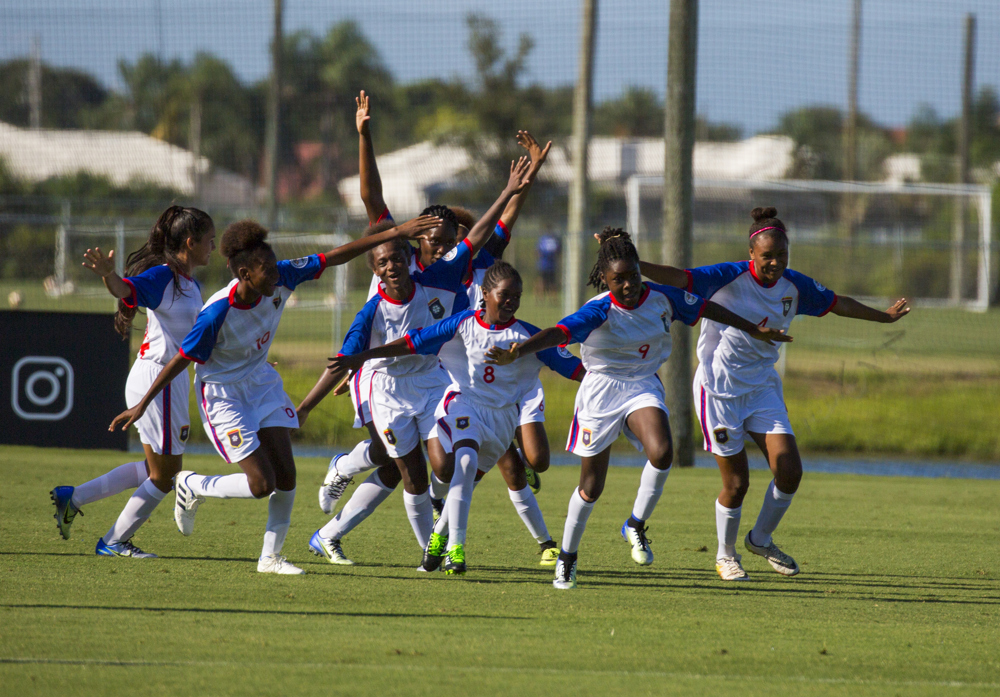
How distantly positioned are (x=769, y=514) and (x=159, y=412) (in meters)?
3.40

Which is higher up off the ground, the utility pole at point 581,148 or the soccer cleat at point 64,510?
the utility pole at point 581,148

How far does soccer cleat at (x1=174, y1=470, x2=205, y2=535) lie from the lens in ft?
19.8

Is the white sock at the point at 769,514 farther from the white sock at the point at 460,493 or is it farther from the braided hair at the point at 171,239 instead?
the braided hair at the point at 171,239

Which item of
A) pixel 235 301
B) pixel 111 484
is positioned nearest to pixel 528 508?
pixel 235 301

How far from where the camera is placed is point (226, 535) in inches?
274

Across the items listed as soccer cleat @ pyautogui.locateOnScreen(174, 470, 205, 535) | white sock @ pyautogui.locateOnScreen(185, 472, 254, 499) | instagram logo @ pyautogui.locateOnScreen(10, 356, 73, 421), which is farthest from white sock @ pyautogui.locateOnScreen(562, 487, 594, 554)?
instagram logo @ pyautogui.locateOnScreen(10, 356, 73, 421)

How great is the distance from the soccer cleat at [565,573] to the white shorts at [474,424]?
2.25ft

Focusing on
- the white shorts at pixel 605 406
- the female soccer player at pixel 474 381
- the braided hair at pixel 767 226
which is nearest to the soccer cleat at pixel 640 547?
the white shorts at pixel 605 406

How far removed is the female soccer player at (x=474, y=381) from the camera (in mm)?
5695

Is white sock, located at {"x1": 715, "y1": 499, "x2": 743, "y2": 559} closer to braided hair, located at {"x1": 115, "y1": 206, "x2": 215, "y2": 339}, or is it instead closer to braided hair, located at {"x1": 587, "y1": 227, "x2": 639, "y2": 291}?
braided hair, located at {"x1": 587, "y1": 227, "x2": 639, "y2": 291}

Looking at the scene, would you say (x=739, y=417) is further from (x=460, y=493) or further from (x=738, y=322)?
(x=460, y=493)

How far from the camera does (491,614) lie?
5.06 metres

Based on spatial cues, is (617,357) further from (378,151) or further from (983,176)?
(983,176)

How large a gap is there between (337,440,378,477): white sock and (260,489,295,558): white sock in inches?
31.1
